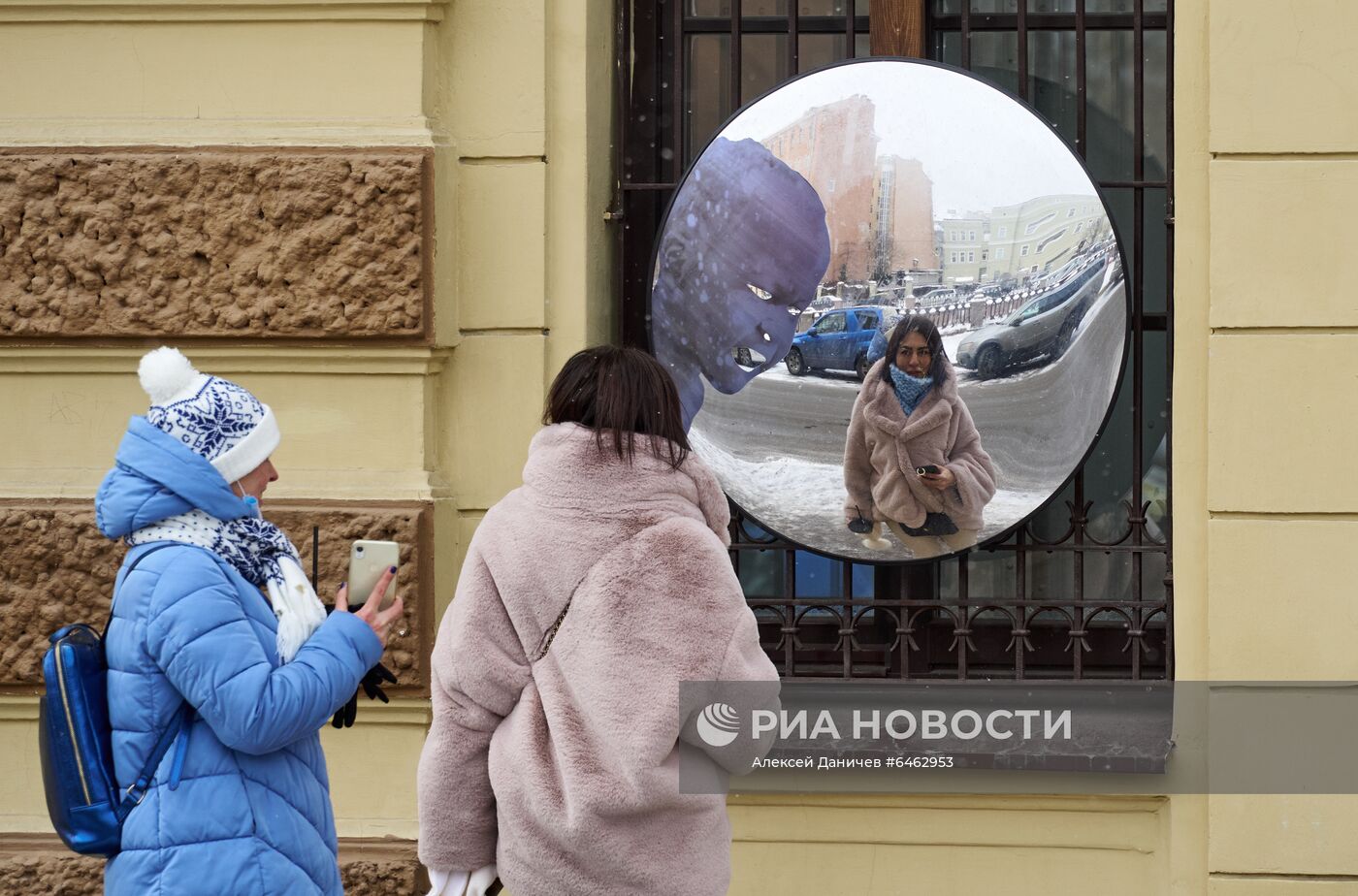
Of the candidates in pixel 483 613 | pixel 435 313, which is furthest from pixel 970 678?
pixel 483 613

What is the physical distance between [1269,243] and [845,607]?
4.45 feet

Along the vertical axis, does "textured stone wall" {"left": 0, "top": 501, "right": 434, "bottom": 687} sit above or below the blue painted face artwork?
below

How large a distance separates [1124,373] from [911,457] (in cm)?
58

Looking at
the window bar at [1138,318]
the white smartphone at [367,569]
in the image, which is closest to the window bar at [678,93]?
the window bar at [1138,318]

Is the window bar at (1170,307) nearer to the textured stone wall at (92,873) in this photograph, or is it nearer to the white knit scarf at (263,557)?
the textured stone wall at (92,873)

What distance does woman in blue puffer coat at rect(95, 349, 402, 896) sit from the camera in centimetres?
270

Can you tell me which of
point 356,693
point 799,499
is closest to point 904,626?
point 799,499

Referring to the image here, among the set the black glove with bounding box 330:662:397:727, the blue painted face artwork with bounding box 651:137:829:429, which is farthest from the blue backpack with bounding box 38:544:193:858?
the blue painted face artwork with bounding box 651:137:829:429

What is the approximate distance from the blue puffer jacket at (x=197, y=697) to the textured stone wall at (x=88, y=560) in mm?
1199

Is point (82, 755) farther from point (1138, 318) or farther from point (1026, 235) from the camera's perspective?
point (1138, 318)

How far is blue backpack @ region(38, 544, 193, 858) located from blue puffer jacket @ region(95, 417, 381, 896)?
0.02m

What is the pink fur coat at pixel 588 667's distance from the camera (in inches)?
106

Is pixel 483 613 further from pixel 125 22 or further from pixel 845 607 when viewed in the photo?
pixel 125 22

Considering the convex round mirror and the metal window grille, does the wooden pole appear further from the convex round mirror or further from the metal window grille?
the convex round mirror
